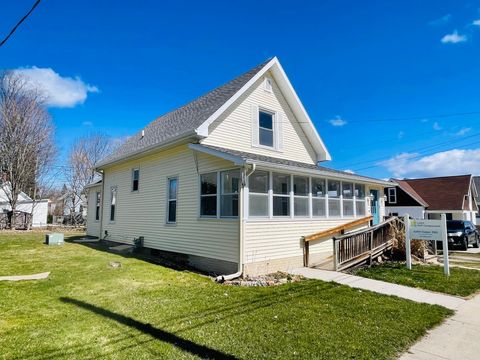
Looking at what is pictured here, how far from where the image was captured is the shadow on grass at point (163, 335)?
4089mm

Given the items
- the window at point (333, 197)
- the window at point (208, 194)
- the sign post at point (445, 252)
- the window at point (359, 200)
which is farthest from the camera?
the window at point (359, 200)

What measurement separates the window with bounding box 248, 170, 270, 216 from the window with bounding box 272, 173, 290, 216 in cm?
41

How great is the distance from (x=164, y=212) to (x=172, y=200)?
2.03 ft

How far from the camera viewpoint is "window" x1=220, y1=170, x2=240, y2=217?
360 inches

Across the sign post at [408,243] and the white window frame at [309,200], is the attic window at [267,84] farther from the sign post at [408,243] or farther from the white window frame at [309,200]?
the sign post at [408,243]

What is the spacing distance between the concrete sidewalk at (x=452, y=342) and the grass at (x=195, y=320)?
0.17m

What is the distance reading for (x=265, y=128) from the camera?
1258 centimetres

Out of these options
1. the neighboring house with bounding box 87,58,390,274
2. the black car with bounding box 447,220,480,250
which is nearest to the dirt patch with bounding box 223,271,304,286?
the neighboring house with bounding box 87,58,390,274

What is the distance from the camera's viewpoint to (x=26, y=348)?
4.11 metres

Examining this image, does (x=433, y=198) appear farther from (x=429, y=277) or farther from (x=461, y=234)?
(x=429, y=277)

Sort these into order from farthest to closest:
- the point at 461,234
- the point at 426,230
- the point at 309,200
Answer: the point at 461,234 → the point at 309,200 → the point at 426,230

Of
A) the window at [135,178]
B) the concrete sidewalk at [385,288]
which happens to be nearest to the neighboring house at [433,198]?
the concrete sidewalk at [385,288]

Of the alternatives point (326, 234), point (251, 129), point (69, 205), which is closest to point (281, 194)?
point (326, 234)

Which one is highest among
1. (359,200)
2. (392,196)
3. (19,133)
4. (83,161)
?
(19,133)
